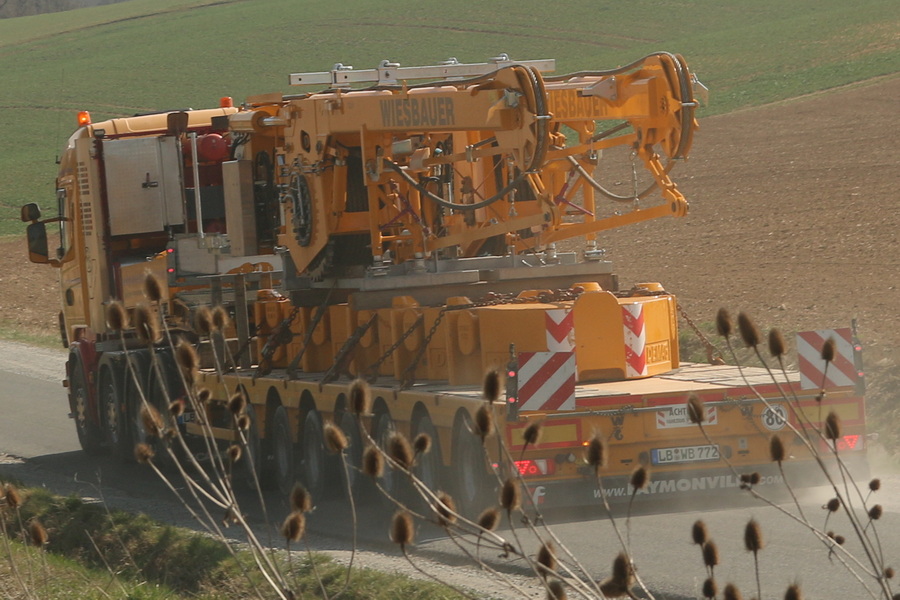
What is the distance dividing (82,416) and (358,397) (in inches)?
538

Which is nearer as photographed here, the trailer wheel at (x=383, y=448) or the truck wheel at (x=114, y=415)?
the trailer wheel at (x=383, y=448)

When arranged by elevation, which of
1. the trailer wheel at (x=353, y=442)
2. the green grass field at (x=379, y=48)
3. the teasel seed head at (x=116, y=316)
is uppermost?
the green grass field at (x=379, y=48)

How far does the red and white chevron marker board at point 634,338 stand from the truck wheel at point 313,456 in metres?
2.64

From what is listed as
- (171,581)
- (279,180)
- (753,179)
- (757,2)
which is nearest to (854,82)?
(753,179)

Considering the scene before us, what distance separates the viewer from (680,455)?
10320 millimetres

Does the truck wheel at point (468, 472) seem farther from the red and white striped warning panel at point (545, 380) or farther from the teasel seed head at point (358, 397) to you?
the teasel seed head at point (358, 397)

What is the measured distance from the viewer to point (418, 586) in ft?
26.9

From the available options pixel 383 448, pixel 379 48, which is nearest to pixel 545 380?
pixel 383 448

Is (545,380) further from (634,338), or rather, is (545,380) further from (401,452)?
(401,452)

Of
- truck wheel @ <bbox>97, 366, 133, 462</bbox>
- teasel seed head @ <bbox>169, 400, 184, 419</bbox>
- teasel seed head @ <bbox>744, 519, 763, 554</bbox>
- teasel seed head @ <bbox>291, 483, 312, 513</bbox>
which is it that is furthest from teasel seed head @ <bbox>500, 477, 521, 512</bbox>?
truck wheel @ <bbox>97, 366, 133, 462</bbox>

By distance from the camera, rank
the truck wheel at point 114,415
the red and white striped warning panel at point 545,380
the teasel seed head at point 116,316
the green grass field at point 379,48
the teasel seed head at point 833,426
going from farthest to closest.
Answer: the green grass field at point 379,48
the truck wheel at point 114,415
the red and white striped warning panel at point 545,380
the teasel seed head at point 116,316
the teasel seed head at point 833,426

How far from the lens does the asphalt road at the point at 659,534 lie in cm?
827

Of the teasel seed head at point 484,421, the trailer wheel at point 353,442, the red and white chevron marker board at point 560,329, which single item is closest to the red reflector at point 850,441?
the red and white chevron marker board at point 560,329

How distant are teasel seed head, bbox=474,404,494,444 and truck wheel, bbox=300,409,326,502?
347 inches
